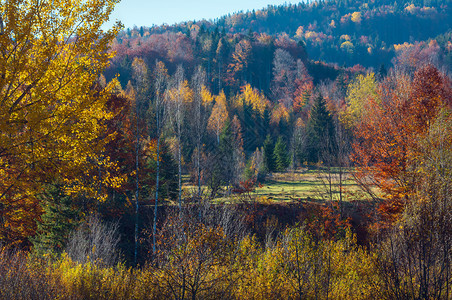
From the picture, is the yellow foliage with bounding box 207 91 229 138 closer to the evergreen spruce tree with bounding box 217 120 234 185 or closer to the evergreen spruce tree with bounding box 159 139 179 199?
the evergreen spruce tree with bounding box 217 120 234 185

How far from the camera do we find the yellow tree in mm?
5832

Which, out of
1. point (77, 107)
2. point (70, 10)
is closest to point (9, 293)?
point (77, 107)

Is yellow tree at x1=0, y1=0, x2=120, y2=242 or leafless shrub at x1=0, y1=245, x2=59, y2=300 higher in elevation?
yellow tree at x1=0, y1=0, x2=120, y2=242

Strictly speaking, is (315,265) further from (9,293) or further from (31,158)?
(31,158)

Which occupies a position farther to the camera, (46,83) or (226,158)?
(226,158)

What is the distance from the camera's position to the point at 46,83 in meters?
6.29

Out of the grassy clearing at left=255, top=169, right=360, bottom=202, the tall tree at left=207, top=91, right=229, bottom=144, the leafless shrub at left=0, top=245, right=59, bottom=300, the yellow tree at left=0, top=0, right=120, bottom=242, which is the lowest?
the grassy clearing at left=255, top=169, right=360, bottom=202

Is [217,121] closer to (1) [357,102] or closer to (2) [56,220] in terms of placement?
(1) [357,102]

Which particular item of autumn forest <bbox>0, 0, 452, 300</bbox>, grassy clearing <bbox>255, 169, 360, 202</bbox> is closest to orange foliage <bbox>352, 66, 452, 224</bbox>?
→ autumn forest <bbox>0, 0, 452, 300</bbox>

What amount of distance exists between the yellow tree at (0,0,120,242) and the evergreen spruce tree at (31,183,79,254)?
22.8 feet

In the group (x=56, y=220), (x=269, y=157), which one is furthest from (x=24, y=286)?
(x=269, y=157)

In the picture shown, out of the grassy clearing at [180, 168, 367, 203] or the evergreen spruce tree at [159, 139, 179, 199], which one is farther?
the grassy clearing at [180, 168, 367, 203]

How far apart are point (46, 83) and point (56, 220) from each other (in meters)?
10.6

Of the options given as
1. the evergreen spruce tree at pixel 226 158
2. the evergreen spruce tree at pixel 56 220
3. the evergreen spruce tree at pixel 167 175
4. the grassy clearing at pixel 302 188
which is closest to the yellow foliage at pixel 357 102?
the grassy clearing at pixel 302 188
